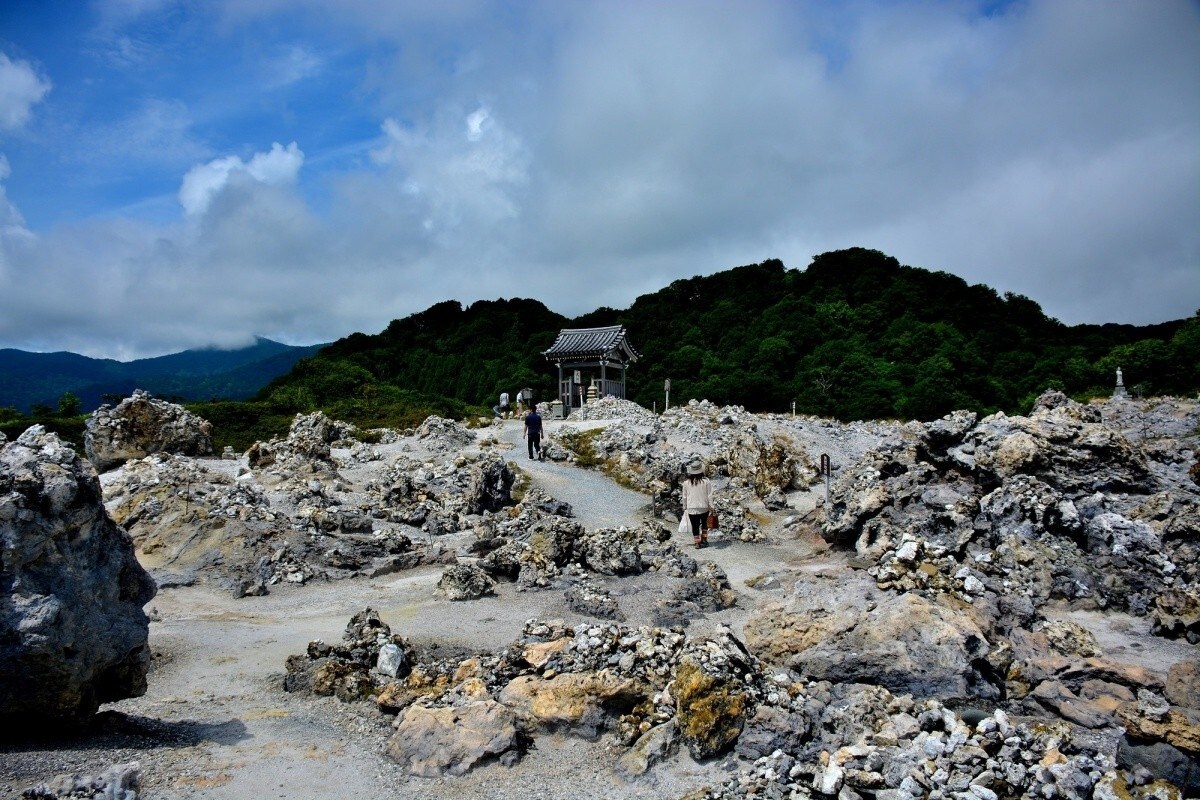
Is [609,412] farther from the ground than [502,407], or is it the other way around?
[502,407]

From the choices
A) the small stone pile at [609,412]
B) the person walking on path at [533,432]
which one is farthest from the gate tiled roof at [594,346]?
the person walking on path at [533,432]

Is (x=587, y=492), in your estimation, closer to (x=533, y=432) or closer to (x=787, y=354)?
(x=533, y=432)

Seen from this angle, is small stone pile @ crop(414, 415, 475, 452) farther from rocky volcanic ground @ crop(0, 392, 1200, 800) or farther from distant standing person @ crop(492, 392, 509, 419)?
distant standing person @ crop(492, 392, 509, 419)

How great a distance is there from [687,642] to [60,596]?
6.84 meters

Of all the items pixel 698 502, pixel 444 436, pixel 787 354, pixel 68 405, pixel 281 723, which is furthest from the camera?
pixel 787 354

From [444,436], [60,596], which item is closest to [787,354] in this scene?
[444,436]

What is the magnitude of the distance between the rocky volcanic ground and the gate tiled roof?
74.8 ft

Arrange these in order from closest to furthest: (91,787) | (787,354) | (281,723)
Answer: (91,787)
(281,723)
(787,354)

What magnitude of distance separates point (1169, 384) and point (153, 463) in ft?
175

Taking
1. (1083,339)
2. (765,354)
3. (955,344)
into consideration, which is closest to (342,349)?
(765,354)

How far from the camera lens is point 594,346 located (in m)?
44.0

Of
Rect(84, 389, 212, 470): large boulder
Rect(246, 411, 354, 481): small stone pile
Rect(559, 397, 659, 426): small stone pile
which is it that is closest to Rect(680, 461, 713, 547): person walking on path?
Rect(246, 411, 354, 481): small stone pile

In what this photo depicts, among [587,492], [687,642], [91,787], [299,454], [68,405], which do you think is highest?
[68,405]

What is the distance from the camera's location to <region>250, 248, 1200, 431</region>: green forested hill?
4788 cm
